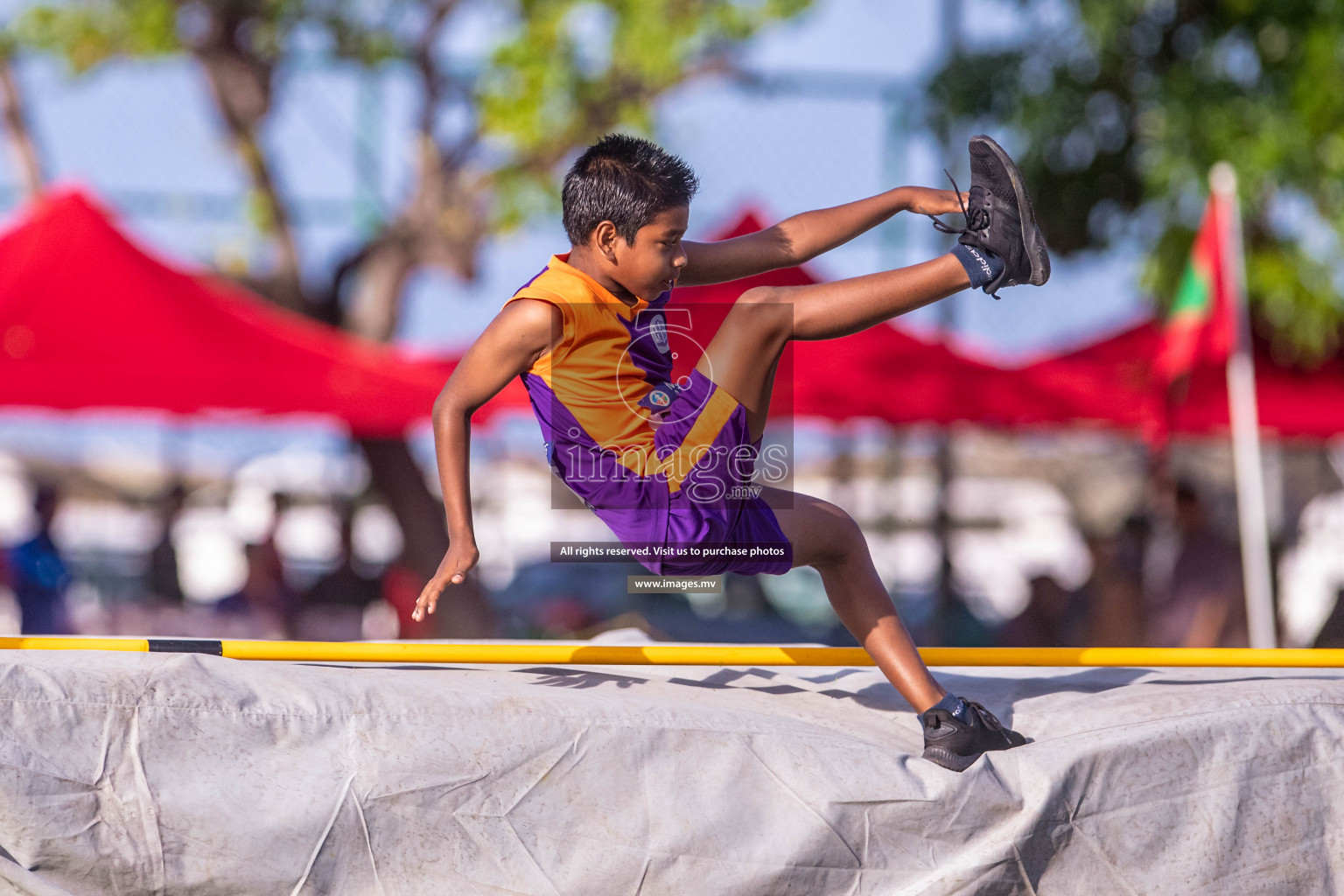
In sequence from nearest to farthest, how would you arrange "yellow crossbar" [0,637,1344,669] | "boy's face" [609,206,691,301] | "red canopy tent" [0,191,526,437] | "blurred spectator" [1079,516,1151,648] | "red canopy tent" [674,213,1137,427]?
1. "boy's face" [609,206,691,301]
2. "yellow crossbar" [0,637,1344,669]
3. "red canopy tent" [0,191,526,437]
4. "blurred spectator" [1079,516,1151,648]
5. "red canopy tent" [674,213,1137,427]

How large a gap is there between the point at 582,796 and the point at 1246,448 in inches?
167

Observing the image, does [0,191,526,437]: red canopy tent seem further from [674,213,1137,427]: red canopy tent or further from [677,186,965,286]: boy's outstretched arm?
[677,186,965,286]: boy's outstretched arm

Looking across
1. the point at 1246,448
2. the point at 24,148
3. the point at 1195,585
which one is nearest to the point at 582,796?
the point at 1195,585

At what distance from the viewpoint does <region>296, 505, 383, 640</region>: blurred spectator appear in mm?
7254

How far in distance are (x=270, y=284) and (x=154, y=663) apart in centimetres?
601

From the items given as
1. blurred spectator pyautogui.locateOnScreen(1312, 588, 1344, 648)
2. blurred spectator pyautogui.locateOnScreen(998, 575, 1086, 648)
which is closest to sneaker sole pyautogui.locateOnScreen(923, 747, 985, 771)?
blurred spectator pyautogui.locateOnScreen(998, 575, 1086, 648)

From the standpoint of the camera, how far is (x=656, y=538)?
2467 millimetres

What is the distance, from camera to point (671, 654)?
105 inches

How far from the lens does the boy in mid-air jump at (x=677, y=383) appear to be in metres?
2.40

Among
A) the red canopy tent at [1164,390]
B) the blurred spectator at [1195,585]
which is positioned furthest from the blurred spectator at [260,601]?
the blurred spectator at [1195,585]

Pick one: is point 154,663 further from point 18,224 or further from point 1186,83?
point 1186,83

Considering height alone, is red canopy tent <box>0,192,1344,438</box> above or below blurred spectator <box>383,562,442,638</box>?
above

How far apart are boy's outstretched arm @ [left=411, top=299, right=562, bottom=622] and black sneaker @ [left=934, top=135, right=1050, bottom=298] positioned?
35.3 inches

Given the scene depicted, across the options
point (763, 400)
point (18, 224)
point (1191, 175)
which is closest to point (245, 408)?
point (18, 224)
